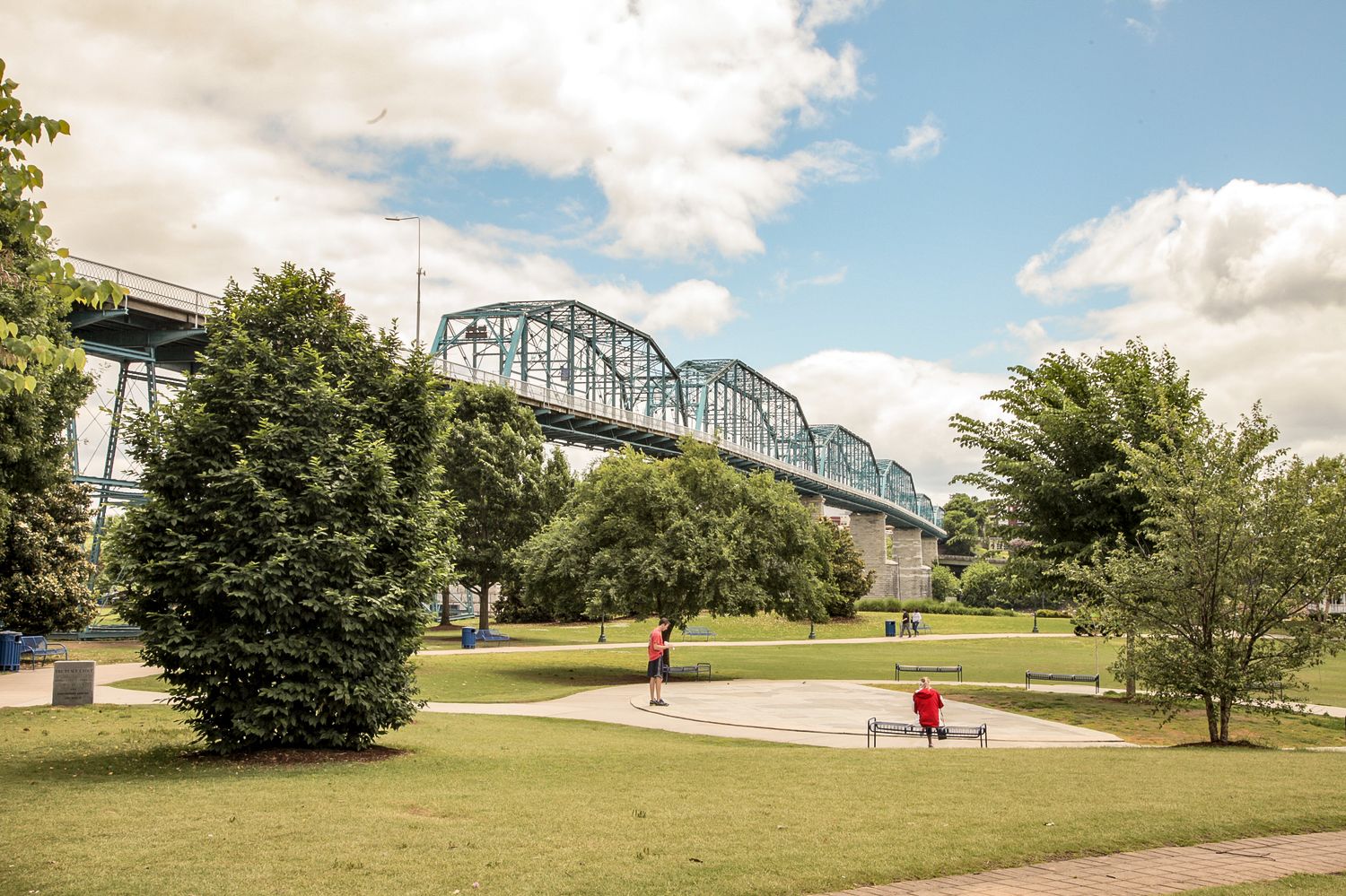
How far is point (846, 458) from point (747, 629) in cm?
10986

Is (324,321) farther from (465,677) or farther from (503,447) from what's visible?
(503,447)

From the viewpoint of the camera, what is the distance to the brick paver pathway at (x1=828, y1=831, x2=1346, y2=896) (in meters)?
7.05

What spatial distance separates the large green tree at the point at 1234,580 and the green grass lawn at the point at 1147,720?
5.09ft

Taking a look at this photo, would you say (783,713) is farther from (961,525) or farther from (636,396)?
(961,525)

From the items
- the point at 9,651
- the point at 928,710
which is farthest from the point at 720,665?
the point at 9,651

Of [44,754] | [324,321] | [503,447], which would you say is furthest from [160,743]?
[503,447]

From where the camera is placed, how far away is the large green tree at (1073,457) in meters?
26.7

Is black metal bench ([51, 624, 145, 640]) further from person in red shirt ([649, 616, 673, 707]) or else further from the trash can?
person in red shirt ([649, 616, 673, 707])

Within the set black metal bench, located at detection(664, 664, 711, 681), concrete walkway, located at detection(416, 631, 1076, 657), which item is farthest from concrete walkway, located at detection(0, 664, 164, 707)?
black metal bench, located at detection(664, 664, 711, 681)

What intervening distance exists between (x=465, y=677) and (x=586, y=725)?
1089cm

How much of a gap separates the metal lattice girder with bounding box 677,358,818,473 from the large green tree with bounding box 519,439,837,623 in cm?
8606

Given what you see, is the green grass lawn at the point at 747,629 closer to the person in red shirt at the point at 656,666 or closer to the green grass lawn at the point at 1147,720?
the person in red shirt at the point at 656,666

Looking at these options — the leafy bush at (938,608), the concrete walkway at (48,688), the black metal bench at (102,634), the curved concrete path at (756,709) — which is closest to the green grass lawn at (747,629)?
the leafy bush at (938,608)

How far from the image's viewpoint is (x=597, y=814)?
371 inches
